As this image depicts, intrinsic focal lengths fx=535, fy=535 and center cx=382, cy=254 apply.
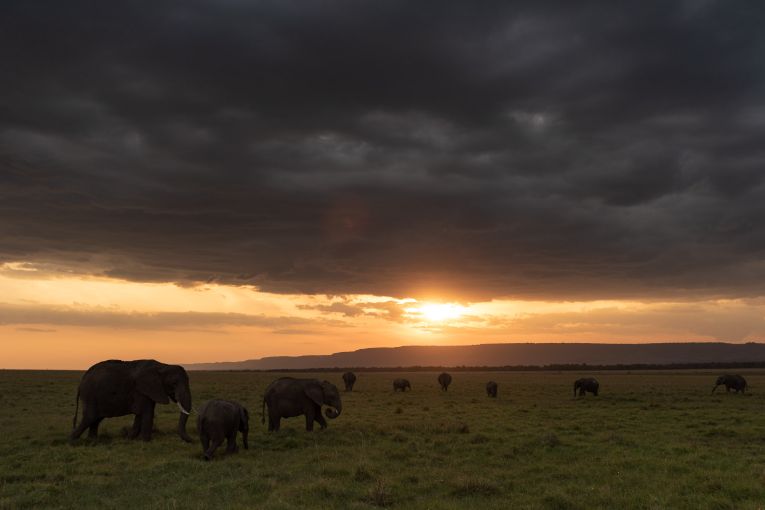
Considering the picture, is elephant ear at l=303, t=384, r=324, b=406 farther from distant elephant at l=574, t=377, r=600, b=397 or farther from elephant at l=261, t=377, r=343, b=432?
distant elephant at l=574, t=377, r=600, b=397

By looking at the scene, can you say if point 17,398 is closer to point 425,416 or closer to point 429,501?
point 425,416

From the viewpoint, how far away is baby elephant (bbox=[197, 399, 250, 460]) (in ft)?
55.0

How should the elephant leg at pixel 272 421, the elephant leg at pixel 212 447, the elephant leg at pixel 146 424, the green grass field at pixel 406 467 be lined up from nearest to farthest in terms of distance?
the green grass field at pixel 406 467 → the elephant leg at pixel 212 447 → the elephant leg at pixel 146 424 → the elephant leg at pixel 272 421

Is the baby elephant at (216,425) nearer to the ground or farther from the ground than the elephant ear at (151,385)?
nearer to the ground

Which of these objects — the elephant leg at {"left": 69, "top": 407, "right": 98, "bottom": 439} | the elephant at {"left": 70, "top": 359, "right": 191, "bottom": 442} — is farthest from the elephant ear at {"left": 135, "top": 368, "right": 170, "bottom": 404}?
the elephant leg at {"left": 69, "top": 407, "right": 98, "bottom": 439}

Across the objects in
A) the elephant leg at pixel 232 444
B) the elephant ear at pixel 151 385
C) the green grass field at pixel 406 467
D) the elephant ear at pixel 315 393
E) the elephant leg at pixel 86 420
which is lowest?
the green grass field at pixel 406 467

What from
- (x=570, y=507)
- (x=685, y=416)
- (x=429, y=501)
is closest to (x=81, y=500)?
(x=429, y=501)

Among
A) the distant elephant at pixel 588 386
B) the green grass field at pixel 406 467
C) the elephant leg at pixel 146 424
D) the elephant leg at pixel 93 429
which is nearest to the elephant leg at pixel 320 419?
the green grass field at pixel 406 467

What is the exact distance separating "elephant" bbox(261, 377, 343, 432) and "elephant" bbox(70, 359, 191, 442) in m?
3.47

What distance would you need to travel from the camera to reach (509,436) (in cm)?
2123

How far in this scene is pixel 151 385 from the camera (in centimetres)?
2048

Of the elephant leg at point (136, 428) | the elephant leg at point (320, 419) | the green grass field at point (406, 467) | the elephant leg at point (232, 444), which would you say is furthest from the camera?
the elephant leg at point (320, 419)

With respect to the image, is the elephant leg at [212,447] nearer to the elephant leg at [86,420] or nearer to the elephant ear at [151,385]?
the elephant ear at [151,385]

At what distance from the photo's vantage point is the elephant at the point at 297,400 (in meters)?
22.2
